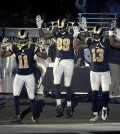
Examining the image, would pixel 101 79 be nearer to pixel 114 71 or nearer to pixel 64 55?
pixel 64 55

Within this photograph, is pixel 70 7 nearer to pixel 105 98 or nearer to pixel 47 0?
pixel 47 0

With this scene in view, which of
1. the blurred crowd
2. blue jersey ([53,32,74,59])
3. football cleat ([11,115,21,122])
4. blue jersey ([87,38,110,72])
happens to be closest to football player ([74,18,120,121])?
blue jersey ([87,38,110,72])

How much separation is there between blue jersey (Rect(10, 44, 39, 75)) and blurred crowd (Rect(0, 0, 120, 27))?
6538mm

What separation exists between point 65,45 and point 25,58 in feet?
3.57

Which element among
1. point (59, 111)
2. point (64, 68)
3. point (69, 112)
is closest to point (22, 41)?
point (64, 68)

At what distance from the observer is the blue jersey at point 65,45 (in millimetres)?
12789

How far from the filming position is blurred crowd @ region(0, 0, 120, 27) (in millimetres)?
19312

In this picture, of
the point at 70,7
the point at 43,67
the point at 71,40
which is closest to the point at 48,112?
the point at 71,40

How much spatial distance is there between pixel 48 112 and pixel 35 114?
3.13 feet

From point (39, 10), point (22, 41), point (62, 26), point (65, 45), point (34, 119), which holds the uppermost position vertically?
point (39, 10)

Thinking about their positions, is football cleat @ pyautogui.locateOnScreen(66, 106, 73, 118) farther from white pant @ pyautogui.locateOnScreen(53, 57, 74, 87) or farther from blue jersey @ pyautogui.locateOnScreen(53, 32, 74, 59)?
blue jersey @ pyautogui.locateOnScreen(53, 32, 74, 59)

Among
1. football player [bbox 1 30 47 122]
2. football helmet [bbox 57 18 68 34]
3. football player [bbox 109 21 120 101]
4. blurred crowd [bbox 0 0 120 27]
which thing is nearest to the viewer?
football player [bbox 1 30 47 122]

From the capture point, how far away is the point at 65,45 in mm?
12797

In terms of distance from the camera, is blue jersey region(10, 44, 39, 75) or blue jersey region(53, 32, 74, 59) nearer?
blue jersey region(10, 44, 39, 75)
